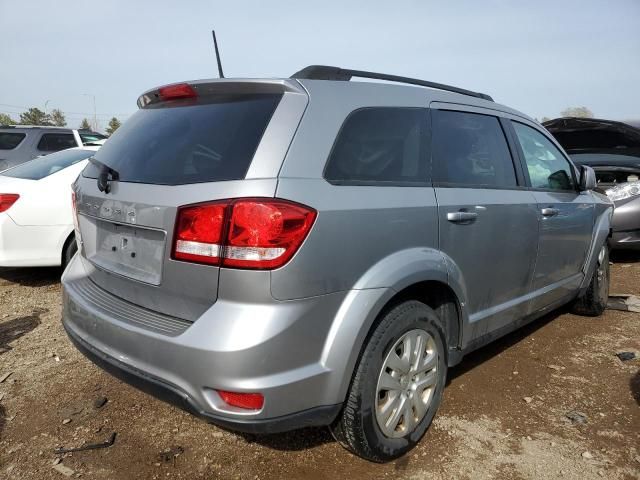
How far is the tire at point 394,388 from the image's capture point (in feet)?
6.96

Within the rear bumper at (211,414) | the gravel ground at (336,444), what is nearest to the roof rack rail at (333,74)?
the rear bumper at (211,414)

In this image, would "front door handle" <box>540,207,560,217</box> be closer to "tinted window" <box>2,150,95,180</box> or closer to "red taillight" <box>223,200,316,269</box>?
"red taillight" <box>223,200,316,269</box>

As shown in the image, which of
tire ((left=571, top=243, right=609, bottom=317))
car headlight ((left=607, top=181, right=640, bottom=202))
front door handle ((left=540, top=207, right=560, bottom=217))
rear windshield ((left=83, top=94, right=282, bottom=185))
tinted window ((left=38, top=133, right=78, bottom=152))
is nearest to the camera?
rear windshield ((left=83, top=94, right=282, bottom=185))

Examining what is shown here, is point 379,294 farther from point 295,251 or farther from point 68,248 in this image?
point 68,248

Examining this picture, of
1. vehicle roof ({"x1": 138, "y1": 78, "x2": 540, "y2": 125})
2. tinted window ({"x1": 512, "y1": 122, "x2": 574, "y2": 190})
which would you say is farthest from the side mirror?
vehicle roof ({"x1": 138, "y1": 78, "x2": 540, "y2": 125})

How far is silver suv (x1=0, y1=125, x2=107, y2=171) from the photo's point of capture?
9688mm

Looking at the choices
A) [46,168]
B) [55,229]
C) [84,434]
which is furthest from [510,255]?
A: [46,168]

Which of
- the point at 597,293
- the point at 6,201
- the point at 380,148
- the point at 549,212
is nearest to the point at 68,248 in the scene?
the point at 6,201

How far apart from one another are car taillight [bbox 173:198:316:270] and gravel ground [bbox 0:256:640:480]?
3.69 feet

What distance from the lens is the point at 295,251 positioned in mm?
1812

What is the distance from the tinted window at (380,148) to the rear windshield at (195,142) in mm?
336

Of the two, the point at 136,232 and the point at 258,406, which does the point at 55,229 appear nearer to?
the point at 136,232

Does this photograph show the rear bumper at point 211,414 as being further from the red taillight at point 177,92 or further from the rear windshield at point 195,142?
the red taillight at point 177,92

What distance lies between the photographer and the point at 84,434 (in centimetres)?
261
